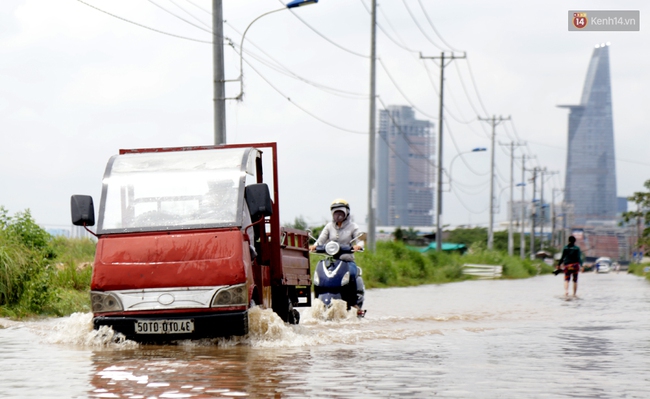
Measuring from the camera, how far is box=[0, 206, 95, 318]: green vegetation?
1503cm

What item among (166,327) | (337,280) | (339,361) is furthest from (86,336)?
(337,280)

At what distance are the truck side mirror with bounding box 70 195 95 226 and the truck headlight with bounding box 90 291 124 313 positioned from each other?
0.80 meters

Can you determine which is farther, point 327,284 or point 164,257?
point 327,284

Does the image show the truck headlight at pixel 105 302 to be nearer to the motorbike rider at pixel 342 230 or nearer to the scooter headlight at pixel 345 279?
the motorbike rider at pixel 342 230

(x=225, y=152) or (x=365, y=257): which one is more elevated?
(x=225, y=152)

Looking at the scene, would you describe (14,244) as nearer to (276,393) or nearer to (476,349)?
(476,349)

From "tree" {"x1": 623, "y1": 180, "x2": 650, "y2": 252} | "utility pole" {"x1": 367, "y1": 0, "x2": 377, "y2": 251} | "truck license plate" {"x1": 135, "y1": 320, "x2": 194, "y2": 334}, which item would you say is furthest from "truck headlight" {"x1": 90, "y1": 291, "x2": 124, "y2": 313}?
"tree" {"x1": 623, "y1": 180, "x2": 650, "y2": 252}

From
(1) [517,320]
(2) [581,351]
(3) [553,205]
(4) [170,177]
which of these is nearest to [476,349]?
(2) [581,351]

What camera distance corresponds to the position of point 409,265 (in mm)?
37188

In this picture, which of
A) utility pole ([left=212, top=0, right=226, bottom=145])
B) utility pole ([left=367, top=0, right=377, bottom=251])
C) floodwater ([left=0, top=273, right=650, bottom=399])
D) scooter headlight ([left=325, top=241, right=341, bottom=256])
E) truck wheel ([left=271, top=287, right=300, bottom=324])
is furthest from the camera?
utility pole ([left=367, top=0, right=377, bottom=251])

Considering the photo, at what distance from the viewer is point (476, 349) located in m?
10.9

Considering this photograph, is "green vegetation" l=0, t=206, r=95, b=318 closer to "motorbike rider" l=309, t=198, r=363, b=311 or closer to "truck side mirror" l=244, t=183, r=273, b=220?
"motorbike rider" l=309, t=198, r=363, b=311

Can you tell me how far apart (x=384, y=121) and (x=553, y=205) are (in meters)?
30.0

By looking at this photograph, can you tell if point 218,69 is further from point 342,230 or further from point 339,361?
point 339,361
